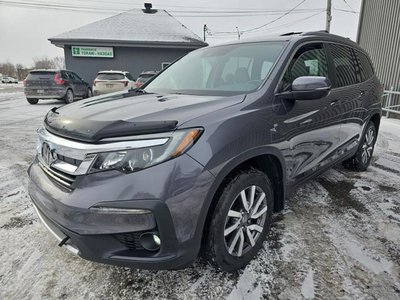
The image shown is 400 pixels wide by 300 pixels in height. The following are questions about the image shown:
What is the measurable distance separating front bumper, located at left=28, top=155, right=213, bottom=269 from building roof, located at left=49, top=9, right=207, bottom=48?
18502 mm

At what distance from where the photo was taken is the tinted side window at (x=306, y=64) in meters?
2.63

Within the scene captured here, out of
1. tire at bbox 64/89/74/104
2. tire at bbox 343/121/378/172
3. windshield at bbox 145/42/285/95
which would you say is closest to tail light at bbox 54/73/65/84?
tire at bbox 64/89/74/104

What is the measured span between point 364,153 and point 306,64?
7.35 ft

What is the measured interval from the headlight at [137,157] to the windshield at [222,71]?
895 millimetres

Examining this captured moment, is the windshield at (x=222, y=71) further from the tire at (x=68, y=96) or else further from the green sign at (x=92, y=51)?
the green sign at (x=92, y=51)

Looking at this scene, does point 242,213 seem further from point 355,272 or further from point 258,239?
point 355,272

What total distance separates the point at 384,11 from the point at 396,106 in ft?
14.4

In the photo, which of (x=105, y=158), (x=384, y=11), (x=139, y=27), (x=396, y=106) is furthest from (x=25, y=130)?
(x=139, y=27)

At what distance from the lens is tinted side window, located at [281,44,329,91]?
2629 mm

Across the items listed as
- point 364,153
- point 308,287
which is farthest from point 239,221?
point 364,153

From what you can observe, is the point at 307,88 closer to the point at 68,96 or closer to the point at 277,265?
the point at 277,265

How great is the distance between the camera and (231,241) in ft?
7.18

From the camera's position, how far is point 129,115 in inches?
77.9

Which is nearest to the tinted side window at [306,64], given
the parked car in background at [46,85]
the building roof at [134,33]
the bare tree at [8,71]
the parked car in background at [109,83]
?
the parked car in background at [109,83]
